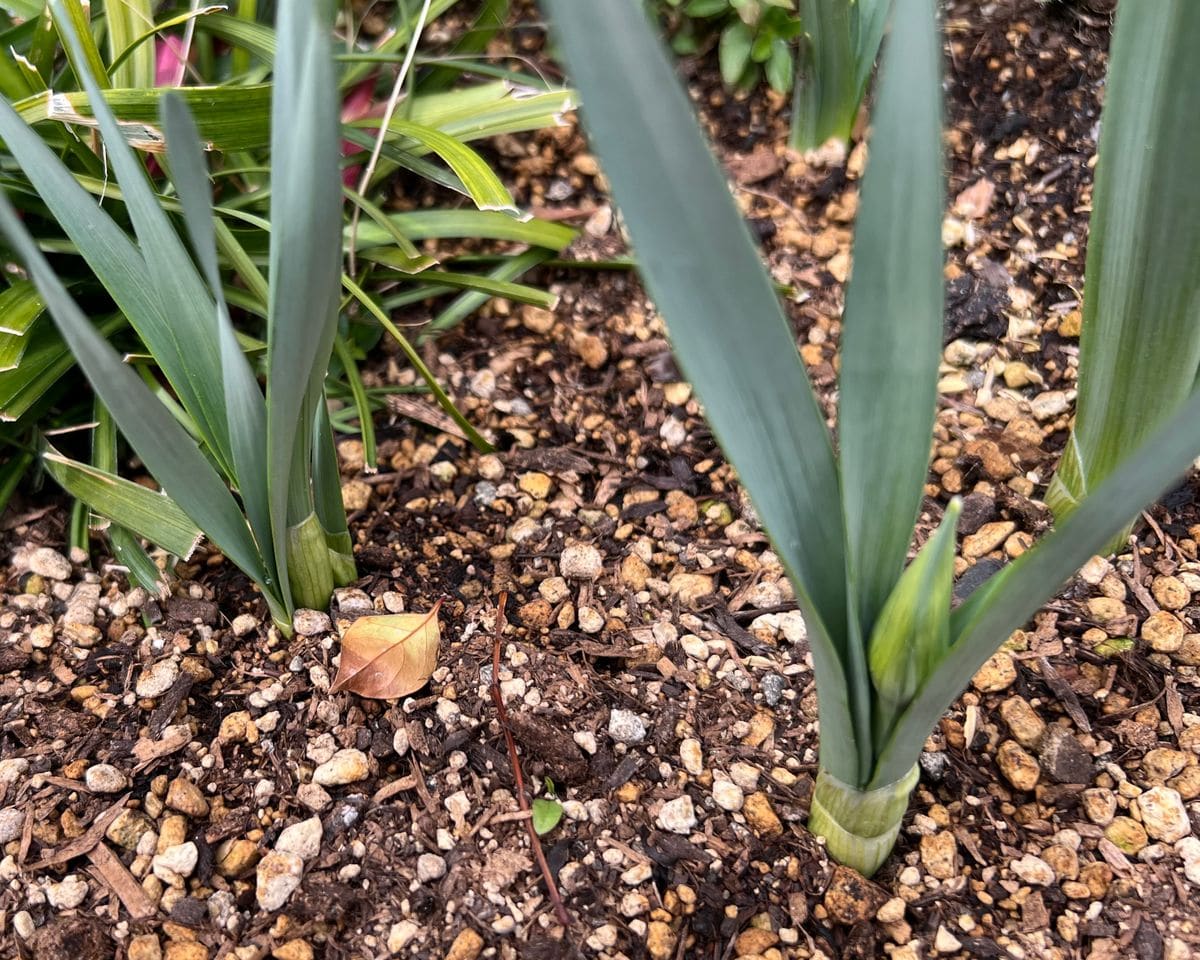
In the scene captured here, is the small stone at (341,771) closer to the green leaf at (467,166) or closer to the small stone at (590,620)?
the small stone at (590,620)

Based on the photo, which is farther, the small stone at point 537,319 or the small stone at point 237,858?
the small stone at point 537,319

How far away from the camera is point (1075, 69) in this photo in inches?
63.7

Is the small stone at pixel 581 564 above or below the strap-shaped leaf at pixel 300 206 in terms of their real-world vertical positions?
below

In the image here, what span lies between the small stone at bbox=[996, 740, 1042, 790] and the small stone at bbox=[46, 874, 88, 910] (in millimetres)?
881

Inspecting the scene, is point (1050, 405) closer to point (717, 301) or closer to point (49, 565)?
point (717, 301)

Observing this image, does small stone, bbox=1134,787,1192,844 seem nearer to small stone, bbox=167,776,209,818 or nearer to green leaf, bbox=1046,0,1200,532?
green leaf, bbox=1046,0,1200,532

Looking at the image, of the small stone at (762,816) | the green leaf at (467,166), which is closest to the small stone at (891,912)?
the small stone at (762,816)

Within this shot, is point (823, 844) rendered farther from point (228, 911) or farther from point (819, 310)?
point (819, 310)

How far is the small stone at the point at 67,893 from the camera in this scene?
95 cm

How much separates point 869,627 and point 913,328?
0.74 feet

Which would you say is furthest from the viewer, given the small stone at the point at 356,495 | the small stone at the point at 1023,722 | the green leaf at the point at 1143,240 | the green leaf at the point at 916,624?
the small stone at the point at 356,495

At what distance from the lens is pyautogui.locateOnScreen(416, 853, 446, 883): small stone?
3.12 ft

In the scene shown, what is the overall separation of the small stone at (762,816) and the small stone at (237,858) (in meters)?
0.47

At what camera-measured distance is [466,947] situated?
899mm
